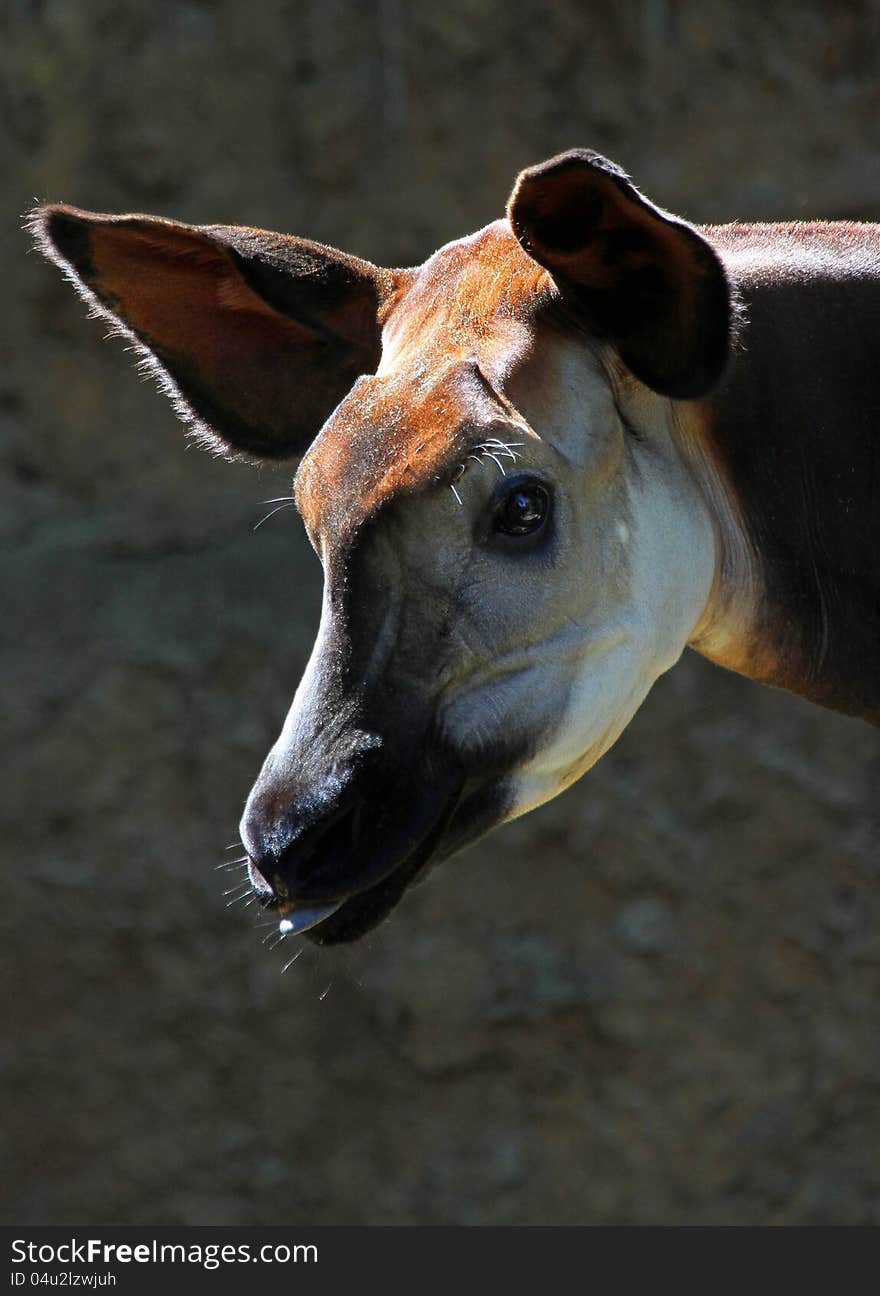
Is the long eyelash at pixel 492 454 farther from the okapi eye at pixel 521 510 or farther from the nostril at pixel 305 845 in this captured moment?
the nostril at pixel 305 845

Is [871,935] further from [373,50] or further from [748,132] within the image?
[373,50]

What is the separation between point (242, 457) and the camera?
3.56m

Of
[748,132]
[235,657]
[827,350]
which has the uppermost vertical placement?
[827,350]

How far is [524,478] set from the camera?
2.72 m

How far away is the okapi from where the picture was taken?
2650 millimetres

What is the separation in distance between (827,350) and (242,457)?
3.90 feet

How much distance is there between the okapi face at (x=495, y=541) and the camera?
262 centimetres

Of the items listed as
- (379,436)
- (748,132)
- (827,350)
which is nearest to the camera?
(379,436)

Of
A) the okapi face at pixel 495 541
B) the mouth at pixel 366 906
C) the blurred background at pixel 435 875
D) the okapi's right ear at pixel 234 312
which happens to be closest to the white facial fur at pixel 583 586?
the okapi face at pixel 495 541

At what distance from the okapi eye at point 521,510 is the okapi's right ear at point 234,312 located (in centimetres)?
67

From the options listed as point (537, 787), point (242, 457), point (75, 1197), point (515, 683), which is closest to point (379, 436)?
point (515, 683)

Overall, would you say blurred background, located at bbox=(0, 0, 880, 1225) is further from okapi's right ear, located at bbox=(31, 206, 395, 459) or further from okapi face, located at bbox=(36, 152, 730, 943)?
okapi face, located at bbox=(36, 152, 730, 943)

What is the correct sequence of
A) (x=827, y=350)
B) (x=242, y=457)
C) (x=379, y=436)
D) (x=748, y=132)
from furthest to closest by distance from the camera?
(x=748, y=132) → (x=242, y=457) → (x=827, y=350) → (x=379, y=436)

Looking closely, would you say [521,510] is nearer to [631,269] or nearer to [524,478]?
[524,478]
